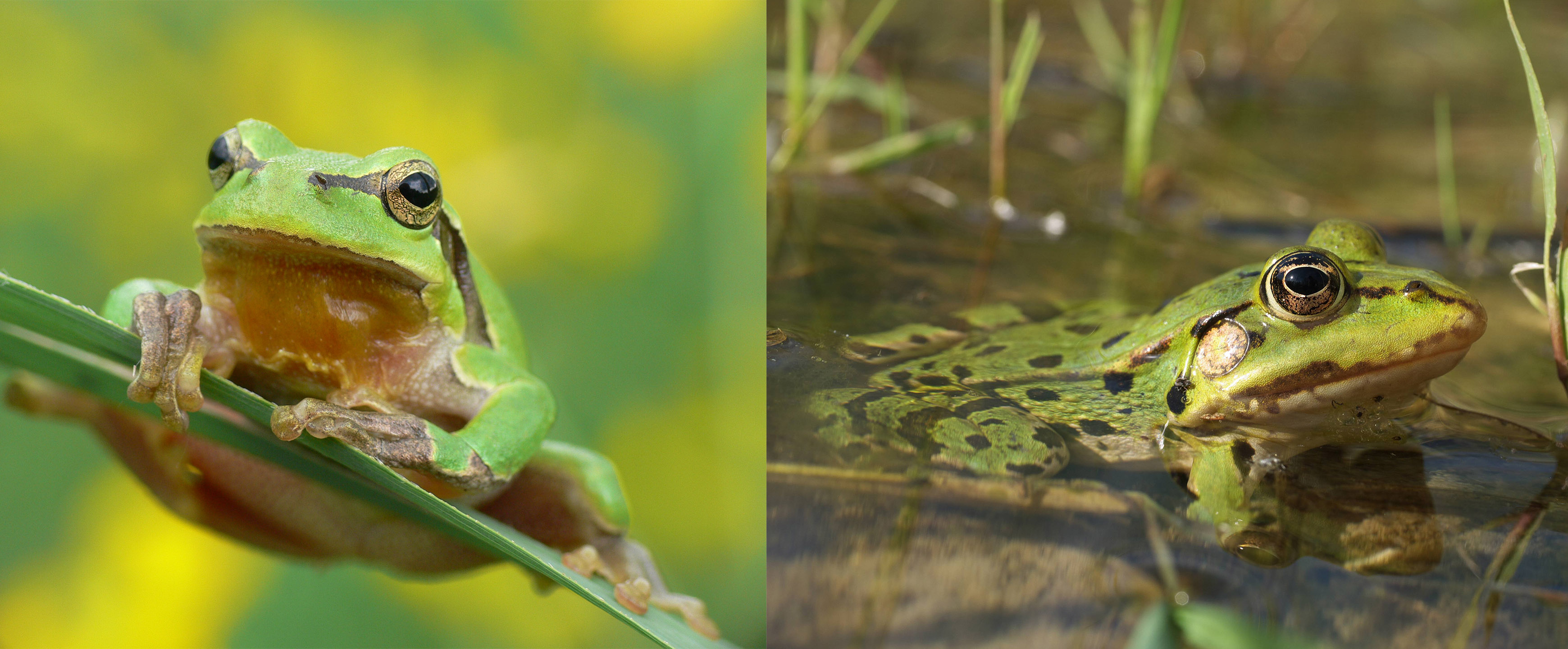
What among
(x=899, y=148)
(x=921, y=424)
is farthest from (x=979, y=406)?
(x=899, y=148)

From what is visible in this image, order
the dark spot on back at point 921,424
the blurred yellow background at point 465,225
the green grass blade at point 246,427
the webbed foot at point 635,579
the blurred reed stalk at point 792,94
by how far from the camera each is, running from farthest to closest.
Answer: the blurred reed stalk at point 792,94 → the blurred yellow background at point 465,225 → the dark spot on back at point 921,424 → the webbed foot at point 635,579 → the green grass blade at point 246,427

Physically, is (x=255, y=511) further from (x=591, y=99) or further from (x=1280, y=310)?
(x=1280, y=310)

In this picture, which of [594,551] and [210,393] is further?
[594,551]

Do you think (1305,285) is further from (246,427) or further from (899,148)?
(246,427)

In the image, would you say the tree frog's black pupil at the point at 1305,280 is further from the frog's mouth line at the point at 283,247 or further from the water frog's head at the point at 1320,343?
the frog's mouth line at the point at 283,247

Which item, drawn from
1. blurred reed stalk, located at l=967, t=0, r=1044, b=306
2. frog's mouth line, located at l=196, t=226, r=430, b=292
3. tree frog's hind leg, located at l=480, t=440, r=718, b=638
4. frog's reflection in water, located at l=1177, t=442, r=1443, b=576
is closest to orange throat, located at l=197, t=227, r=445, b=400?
frog's mouth line, located at l=196, t=226, r=430, b=292

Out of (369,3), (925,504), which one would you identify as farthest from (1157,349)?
(369,3)

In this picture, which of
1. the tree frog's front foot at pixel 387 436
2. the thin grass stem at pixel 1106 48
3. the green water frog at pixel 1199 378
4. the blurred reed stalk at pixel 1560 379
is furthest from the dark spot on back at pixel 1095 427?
the thin grass stem at pixel 1106 48
